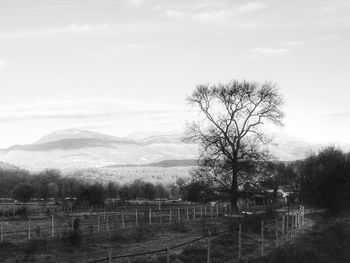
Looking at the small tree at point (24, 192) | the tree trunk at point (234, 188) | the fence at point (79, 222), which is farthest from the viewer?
the small tree at point (24, 192)

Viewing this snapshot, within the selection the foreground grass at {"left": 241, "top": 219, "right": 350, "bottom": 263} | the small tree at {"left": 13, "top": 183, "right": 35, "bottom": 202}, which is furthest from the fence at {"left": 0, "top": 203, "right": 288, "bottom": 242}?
the small tree at {"left": 13, "top": 183, "right": 35, "bottom": 202}

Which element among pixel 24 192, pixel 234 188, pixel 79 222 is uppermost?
pixel 234 188

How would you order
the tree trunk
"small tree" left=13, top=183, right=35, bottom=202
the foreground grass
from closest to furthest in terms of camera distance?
the foreground grass < the tree trunk < "small tree" left=13, top=183, right=35, bottom=202

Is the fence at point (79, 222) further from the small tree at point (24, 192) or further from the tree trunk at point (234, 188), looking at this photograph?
the small tree at point (24, 192)

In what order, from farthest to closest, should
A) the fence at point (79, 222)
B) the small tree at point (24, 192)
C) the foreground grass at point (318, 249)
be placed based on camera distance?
the small tree at point (24, 192) < the fence at point (79, 222) < the foreground grass at point (318, 249)

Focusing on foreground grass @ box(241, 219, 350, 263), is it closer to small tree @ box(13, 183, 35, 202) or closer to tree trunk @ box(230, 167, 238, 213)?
tree trunk @ box(230, 167, 238, 213)

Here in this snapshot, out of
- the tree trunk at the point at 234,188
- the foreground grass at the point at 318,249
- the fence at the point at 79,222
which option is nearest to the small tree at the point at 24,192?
the fence at the point at 79,222

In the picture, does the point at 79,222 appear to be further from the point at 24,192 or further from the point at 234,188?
the point at 24,192

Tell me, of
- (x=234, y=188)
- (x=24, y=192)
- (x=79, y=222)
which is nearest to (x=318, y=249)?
(x=79, y=222)

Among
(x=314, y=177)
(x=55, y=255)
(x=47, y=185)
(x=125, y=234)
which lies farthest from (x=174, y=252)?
(x=47, y=185)

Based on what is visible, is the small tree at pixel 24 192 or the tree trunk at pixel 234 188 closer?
the tree trunk at pixel 234 188

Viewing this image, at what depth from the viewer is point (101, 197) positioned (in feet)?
325

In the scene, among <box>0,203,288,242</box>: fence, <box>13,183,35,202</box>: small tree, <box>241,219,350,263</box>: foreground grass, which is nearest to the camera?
<box>241,219,350,263</box>: foreground grass

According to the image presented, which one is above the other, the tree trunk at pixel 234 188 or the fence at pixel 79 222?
the tree trunk at pixel 234 188
